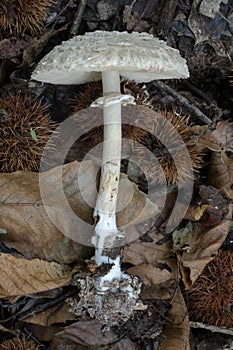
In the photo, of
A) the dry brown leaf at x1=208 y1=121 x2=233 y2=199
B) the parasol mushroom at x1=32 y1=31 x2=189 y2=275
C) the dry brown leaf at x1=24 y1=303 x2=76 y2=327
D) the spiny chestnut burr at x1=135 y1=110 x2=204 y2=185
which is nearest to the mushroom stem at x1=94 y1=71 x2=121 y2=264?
the parasol mushroom at x1=32 y1=31 x2=189 y2=275

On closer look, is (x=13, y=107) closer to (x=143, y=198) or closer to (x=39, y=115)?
(x=39, y=115)

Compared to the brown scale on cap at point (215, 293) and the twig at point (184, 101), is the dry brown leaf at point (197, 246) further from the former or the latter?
the twig at point (184, 101)

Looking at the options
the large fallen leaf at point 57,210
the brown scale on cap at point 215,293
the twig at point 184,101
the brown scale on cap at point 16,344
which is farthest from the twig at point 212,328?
the twig at point 184,101

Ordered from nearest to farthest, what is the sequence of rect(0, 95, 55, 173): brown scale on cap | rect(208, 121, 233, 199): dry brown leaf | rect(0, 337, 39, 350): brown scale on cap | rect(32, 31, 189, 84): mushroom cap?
rect(32, 31, 189, 84): mushroom cap, rect(0, 337, 39, 350): brown scale on cap, rect(0, 95, 55, 173): brown scale on cap, rect(208, 121, 233, 199): dry brown leaf

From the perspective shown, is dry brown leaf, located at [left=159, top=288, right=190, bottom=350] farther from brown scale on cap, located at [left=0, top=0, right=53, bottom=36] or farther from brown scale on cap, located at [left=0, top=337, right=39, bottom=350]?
brown scale on cap, located at [left=0, top=0, right=53, bottom=36]

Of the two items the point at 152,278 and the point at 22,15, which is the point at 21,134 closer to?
the point at 22,15

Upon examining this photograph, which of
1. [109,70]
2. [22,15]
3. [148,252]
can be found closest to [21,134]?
[109,70]

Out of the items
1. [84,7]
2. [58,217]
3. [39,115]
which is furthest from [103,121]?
[84,7]
